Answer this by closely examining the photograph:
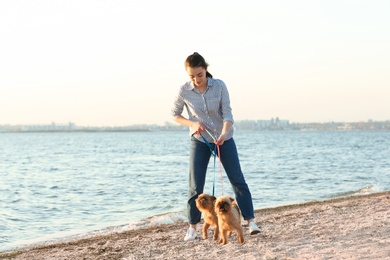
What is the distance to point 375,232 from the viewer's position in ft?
20.2

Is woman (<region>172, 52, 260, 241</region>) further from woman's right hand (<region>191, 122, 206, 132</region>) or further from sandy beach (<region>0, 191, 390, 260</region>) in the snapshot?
sandy beach (<region>0, 191, 390, 260</region>)

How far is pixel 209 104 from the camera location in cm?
622

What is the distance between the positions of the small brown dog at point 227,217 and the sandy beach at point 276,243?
117 millimetres

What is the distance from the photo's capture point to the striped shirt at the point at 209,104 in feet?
20.4

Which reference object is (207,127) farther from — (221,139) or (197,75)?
(197,75)

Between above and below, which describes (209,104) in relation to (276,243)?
above

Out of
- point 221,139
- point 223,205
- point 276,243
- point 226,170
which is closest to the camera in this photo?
point 223,205

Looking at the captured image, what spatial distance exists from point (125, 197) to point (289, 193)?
4955 mm

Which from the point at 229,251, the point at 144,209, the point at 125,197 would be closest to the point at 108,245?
the point at 229,251

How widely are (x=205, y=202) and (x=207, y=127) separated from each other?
0.89 meters

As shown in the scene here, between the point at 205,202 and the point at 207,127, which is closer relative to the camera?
→ the point at 205,202

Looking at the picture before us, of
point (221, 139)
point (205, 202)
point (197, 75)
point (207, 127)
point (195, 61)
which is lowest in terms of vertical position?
point (205, 202)

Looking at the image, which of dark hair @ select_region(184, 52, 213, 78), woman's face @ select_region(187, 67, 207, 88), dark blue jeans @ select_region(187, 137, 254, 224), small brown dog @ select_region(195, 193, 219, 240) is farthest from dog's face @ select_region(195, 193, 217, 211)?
dark hair @ select_region(184, 52, 213, 78)

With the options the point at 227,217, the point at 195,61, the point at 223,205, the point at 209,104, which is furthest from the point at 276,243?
the point at 195,61
